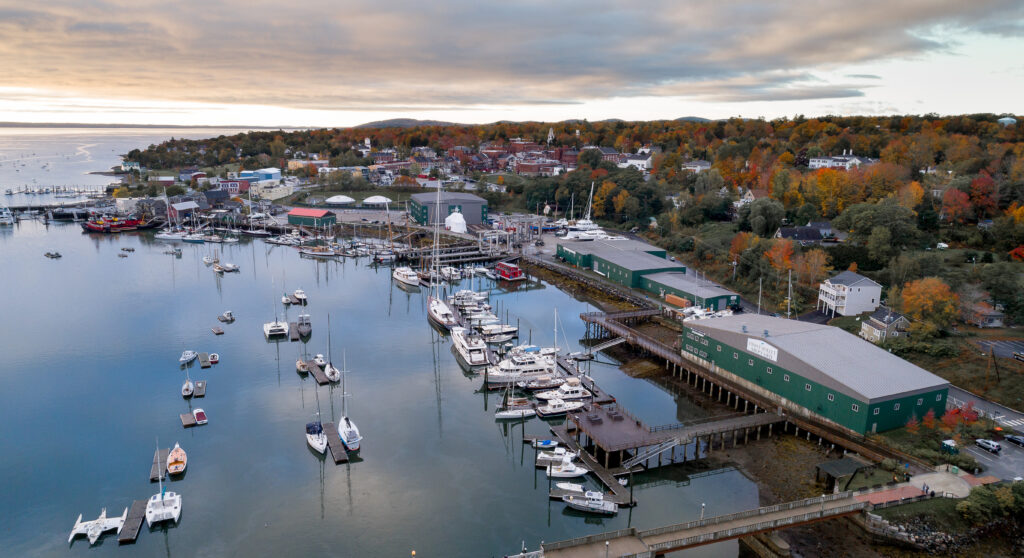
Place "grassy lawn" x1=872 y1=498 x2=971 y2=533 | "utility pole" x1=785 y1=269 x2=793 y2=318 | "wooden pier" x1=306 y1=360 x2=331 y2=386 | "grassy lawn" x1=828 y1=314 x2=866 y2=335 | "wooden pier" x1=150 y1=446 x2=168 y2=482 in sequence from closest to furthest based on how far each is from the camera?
"grassy lawn" x1=872 y1=498 x2=971 y2=533 → "wooden pier" x1=150 y1=446 x2=168 y2=482 → "wooden pier" x1=306 y1=360 x2=331 y2=386 → "grassy lawn" x1=828 y1=314 x2=866 y2=335 → "utility pole" x1=785 y1=269 x2=793 y2=318

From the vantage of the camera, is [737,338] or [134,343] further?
[134,343]

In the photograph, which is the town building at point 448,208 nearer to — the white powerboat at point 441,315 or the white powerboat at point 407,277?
the white powerboat at point 407,277

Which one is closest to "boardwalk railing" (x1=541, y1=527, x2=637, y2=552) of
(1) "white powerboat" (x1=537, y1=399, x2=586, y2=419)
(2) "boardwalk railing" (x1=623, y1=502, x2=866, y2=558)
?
(2) "boardwalk railing" (x1=623, y1=502, x2=866, y2=558)

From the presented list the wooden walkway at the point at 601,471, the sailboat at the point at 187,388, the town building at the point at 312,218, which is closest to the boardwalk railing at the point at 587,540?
the wooden walkway at the point at 601,471

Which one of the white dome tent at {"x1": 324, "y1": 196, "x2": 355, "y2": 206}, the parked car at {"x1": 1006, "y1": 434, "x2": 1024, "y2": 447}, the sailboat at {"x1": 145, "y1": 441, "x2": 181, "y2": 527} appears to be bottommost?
the sailboat at {"x1": 145, "y1": 441, "x2": 181, "y2": 527}

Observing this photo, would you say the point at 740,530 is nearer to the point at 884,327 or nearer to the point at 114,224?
the point at 884,327

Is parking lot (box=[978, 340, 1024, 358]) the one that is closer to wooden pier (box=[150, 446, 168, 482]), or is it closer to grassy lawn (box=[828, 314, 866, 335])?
grassy lawn (box=[828, 314, 866, 335])

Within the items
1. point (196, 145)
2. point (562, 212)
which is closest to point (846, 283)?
point (562, 212)

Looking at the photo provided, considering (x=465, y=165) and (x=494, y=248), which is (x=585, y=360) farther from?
(x=465, y=165)
